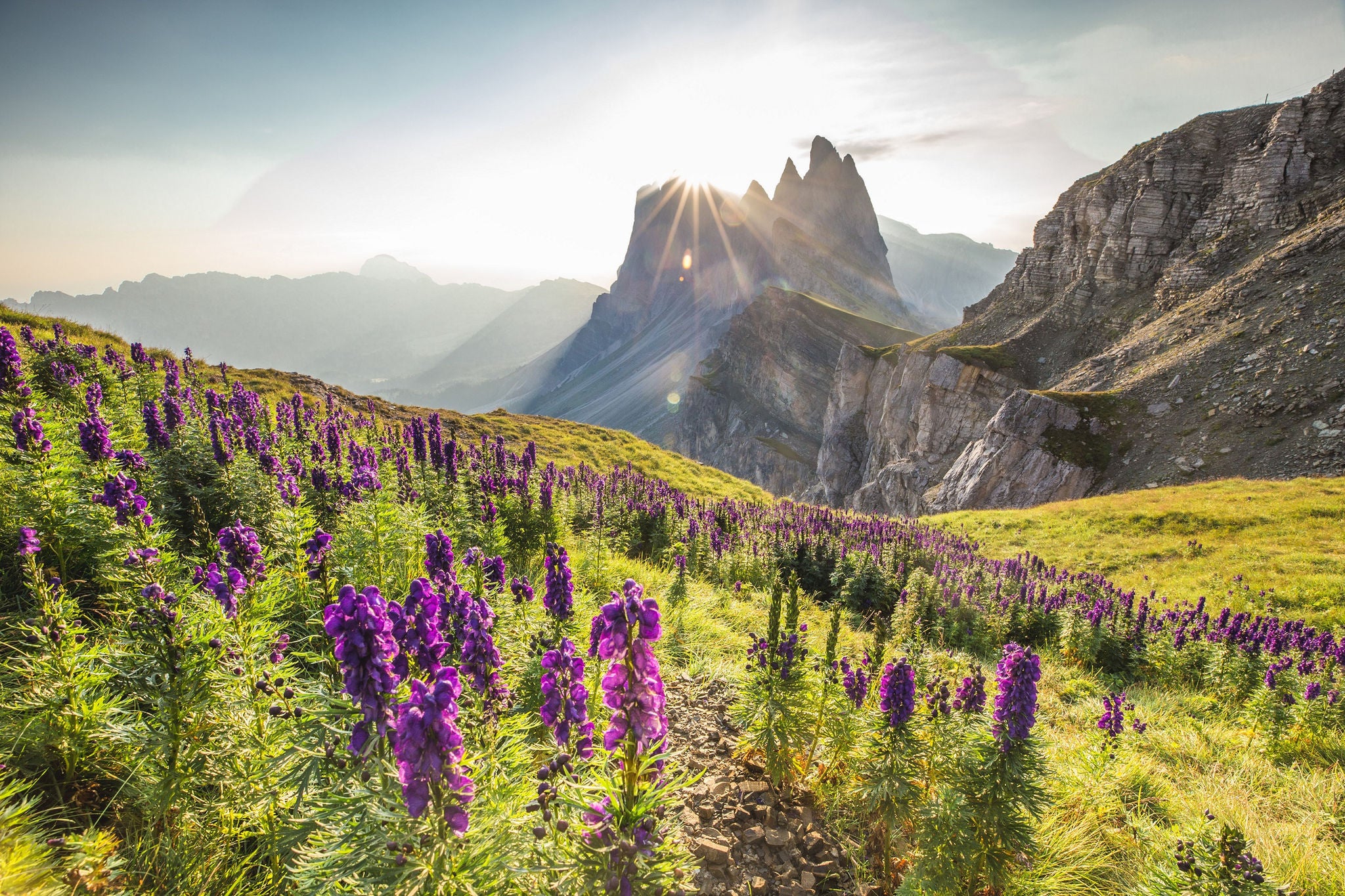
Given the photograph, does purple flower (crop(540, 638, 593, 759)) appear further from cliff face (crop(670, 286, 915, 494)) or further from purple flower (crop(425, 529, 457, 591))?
cliff face (crop(670, 286, 915, 494))

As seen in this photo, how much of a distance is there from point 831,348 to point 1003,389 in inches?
2391

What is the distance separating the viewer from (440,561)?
4.50 meters

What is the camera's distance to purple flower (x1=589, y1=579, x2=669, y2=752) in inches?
107

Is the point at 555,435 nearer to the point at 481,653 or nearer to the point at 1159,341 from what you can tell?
the point at 481,653

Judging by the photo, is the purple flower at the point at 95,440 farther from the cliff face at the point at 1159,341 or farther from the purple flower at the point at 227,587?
the cliff face at the point at 1159,341

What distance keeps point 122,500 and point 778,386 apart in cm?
11798

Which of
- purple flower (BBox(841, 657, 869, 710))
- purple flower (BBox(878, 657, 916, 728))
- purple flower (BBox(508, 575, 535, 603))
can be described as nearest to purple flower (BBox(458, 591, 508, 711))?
purple flower (BBox(508, 575, 535, 603))

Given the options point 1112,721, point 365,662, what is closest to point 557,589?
point 365,662

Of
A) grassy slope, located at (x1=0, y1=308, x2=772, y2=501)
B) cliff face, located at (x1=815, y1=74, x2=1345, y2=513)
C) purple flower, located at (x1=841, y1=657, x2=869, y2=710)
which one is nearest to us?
purple flower, located at (x1=841, y1=657, x2=869, y2=710)

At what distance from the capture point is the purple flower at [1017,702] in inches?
150

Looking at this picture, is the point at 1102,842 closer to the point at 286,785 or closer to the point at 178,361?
the point at 286,785

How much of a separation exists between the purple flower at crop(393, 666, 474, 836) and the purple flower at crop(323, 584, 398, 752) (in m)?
0.15

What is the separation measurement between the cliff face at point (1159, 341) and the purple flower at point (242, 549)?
45.6m

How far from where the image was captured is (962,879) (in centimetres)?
393
